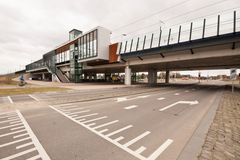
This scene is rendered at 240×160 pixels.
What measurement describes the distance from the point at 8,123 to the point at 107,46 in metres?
31.0

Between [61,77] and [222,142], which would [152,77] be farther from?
[222,142]

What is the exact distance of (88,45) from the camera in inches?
1460

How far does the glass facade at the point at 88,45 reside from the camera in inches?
1368

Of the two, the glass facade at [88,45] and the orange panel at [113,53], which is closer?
the orange panel at [113,53]

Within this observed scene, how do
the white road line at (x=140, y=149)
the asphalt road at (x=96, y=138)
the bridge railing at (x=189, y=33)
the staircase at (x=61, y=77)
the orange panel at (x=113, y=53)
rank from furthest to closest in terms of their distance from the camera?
the staircase at (x=61, y=77) → the orange panel at (x=113, y=53) → the bridge railing at (x=189, y=33) → the white road line at (x=140, y=149) → the asphalt road at (x=96, y=138)

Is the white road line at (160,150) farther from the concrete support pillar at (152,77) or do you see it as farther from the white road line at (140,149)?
the concrete support pillar at (152,77)

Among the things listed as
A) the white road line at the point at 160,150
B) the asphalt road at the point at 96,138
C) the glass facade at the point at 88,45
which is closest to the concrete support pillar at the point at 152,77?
the glass facade at the point at 88,45

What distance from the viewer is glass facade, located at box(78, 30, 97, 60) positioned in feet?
114

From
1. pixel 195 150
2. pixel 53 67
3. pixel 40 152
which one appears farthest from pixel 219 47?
pixel 53 67

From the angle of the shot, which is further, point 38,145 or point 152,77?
point 152,77

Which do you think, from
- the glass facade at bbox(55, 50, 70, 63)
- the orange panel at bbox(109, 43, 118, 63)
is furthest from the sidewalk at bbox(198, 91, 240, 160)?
the glass facade at bbox(55, 50, 70, 63)

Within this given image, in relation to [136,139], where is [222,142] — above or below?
above

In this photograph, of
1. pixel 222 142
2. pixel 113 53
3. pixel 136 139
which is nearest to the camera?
pixel 222 142

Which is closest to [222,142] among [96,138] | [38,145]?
[96,138]
